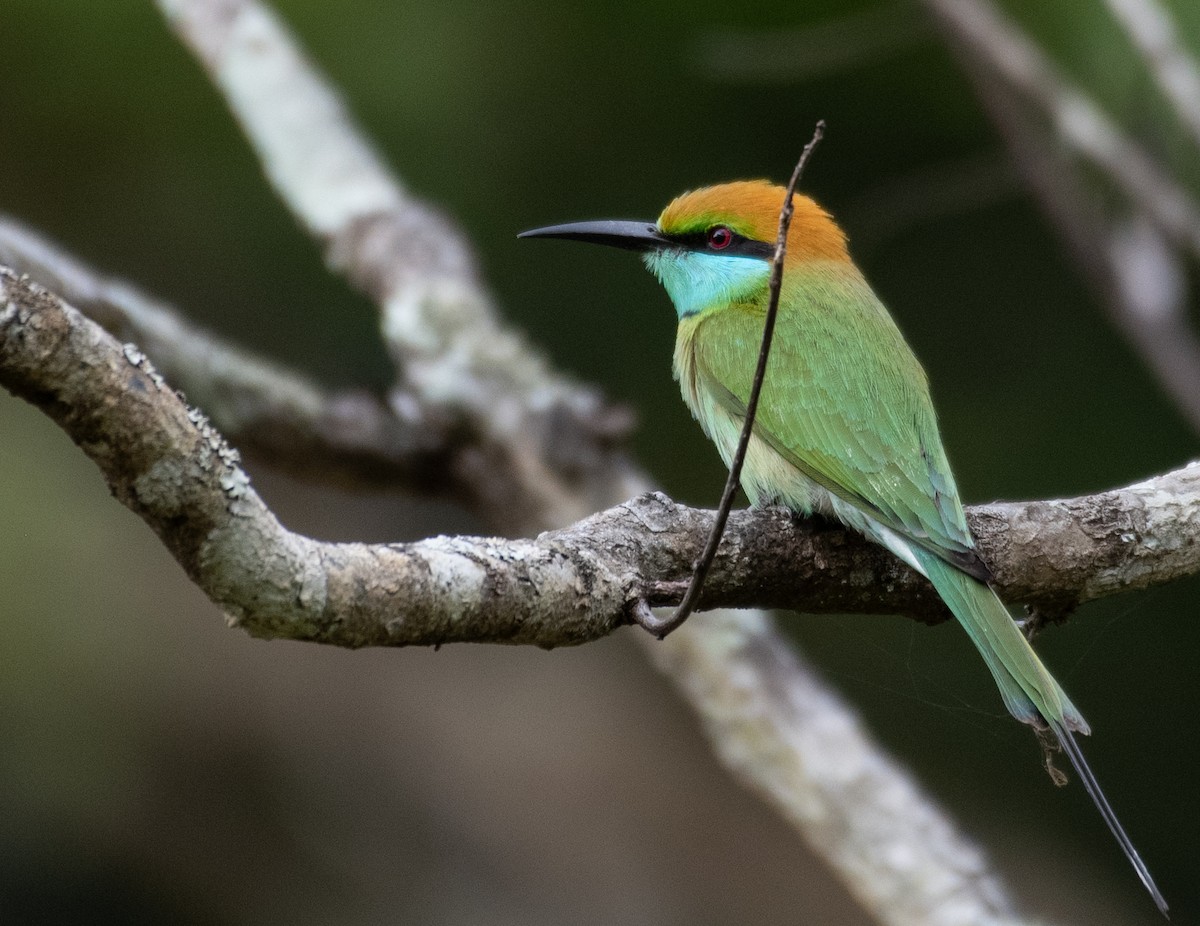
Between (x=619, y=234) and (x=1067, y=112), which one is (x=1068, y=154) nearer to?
(x=1067, y=112)

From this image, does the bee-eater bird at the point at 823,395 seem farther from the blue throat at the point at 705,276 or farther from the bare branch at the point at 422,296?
the bare branch at the point at 422,296

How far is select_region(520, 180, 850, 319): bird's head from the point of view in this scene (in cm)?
322

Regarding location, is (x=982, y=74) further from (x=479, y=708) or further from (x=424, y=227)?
(x=479, y=708)

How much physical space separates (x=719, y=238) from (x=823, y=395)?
23.3 inches

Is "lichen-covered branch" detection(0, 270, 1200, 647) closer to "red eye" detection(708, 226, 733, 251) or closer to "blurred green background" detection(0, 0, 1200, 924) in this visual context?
"red eye" detection(708, 226, 733, 251)

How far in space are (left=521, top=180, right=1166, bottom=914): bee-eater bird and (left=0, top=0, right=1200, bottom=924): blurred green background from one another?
1.50 metres

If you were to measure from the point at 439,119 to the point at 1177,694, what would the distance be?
128 inches

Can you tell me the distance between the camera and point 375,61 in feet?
17.1

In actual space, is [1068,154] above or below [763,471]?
above

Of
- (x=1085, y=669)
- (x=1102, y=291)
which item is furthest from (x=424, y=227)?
(x=1085, y=669)

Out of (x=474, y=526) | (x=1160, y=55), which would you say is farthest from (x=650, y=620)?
(x=474, y=526)

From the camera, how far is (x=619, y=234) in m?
3.31

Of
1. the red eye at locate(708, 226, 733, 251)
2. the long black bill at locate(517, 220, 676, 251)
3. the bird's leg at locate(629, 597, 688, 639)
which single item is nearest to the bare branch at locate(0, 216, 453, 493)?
the long black bill at locate(517, 220, 676, 251)

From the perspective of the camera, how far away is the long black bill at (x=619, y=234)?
3.30 metres
